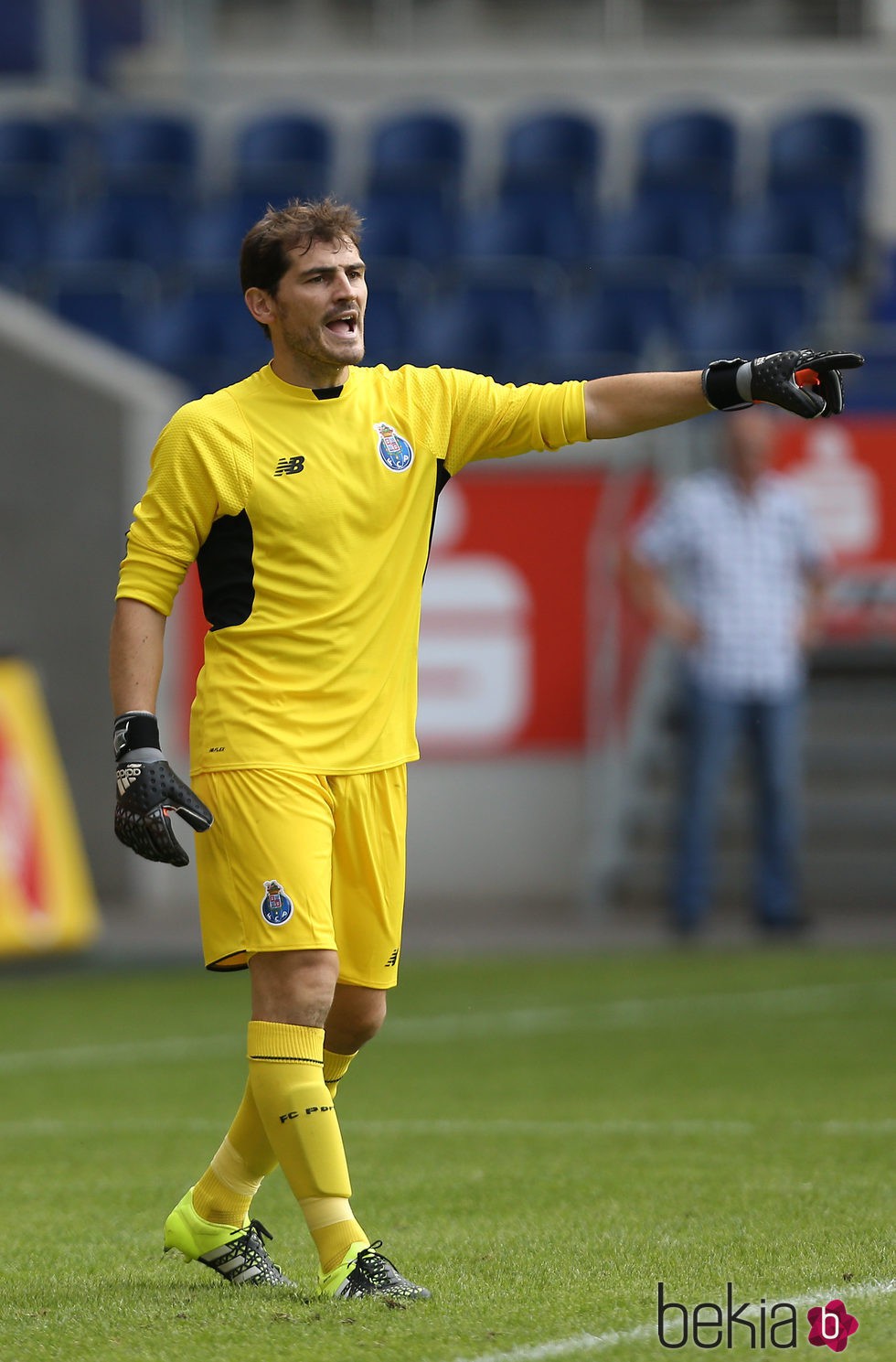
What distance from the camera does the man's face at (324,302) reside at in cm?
503

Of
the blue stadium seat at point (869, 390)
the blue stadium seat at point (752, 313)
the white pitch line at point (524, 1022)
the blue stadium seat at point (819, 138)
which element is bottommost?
the white pitch line at point (524, 1022)

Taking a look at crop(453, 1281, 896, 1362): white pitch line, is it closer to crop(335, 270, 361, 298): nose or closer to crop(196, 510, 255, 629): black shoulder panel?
crop(196, 510, 255, 629): black shoulder panel

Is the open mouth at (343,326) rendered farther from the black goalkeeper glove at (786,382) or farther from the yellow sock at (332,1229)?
the yellow sock at (332,1229)

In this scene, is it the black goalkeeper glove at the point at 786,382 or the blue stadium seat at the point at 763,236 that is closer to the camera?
the black goalkeeper glove at the point at 786,382

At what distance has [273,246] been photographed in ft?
16.6

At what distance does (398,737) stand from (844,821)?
963 centimetres

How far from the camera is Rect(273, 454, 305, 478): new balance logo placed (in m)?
5.01

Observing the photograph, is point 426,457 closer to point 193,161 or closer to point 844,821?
point 844,821

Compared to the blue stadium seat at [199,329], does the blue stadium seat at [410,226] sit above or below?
above

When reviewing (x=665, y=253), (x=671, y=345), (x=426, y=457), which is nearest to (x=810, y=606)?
(x=671, y=345)

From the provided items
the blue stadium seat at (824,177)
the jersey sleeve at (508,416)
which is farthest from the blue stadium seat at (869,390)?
the jersey sleeve at (508,416)

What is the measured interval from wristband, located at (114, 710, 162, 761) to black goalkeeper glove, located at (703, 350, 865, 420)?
4.59 feet

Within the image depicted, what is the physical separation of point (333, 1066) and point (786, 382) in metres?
1.84

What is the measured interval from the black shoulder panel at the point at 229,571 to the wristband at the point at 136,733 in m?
0.27
